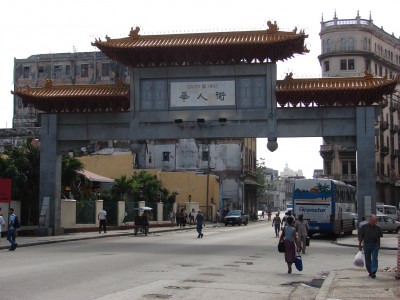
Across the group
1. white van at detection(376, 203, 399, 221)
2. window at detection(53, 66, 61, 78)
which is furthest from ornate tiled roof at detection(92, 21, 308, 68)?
window at detection(53, 66, 61, 78)

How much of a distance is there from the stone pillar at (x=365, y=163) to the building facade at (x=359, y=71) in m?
48.2

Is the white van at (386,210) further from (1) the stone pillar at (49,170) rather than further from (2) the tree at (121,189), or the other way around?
(1) the stone pillar at (49,170)

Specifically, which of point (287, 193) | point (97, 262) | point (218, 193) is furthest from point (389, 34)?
point (287, 193)

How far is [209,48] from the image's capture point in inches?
1238

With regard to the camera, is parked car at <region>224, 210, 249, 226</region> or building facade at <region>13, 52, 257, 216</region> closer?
parked car at <region>224, 210, 249, 226</region>

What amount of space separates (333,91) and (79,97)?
1342 centimetres

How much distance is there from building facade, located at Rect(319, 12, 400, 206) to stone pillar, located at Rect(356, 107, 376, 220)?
48238 millimetres

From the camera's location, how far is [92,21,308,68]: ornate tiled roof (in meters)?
31.3

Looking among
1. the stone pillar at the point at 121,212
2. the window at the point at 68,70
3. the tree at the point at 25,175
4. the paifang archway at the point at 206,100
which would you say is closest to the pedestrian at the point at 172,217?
the stone pillar at the point at 121,212

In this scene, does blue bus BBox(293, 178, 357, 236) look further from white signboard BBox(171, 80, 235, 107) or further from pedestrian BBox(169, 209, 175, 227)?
pedestrian BBox(169, 209, 175, 227)

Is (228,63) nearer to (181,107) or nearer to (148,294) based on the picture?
(181,107)

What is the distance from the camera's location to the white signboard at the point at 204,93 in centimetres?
3200

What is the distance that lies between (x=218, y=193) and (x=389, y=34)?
1446 inches

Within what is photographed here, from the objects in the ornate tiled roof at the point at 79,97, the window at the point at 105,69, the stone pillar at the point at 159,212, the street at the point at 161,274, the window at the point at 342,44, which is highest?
the window at the point at 342,44
